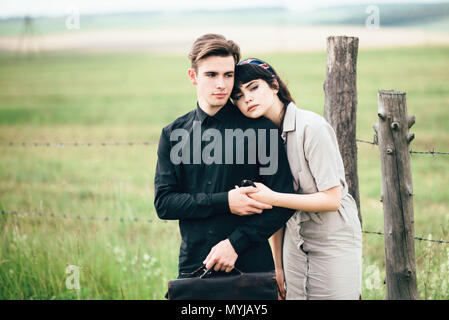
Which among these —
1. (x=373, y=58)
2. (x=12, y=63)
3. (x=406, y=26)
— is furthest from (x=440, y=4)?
(x=12, y=63)

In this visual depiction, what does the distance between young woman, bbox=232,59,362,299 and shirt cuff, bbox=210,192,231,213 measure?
17 cm

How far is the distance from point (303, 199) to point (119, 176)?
748cm

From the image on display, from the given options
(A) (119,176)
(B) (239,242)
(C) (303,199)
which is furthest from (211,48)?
(A) (119,176)

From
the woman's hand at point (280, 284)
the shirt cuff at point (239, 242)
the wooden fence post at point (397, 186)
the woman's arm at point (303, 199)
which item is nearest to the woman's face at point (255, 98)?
the woman's arm at point (303, 199)

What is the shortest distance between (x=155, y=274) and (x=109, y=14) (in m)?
120

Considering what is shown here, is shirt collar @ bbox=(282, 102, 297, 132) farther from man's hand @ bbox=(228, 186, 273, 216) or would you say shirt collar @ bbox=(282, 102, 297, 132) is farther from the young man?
man's hand @ bbox=(228, 186, 273, 216)

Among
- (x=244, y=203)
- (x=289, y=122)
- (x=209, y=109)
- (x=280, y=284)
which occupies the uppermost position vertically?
(x=209, y=109)

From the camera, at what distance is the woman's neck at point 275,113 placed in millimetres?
2928

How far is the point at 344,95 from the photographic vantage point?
132 inches

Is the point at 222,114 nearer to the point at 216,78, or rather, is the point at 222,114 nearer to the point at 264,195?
the point at 216,78

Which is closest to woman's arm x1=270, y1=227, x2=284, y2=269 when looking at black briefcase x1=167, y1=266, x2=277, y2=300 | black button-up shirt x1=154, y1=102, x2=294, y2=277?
black button-up shirt x1=154, y1=102, x2=294, y2=277

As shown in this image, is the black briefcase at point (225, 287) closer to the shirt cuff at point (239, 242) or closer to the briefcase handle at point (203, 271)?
the briefcase handle at point (203, 271)

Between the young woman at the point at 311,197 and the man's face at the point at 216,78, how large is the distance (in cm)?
10

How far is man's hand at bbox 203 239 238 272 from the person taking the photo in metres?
2.69
